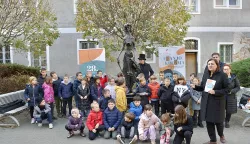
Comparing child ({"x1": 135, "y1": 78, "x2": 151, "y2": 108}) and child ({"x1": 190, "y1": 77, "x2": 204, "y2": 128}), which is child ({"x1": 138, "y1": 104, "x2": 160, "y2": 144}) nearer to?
child ({"x1": 135, "y1": 78, "x2": 151, "y2": 108})

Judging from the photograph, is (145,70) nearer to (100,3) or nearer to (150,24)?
(150,24)

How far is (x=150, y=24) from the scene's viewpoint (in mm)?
12727

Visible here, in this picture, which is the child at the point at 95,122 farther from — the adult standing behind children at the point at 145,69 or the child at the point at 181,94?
the adult standing behind children at the point at 145,69

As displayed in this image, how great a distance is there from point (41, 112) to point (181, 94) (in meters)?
4.18

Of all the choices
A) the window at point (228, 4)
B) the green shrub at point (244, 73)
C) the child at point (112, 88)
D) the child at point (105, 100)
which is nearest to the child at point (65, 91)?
the child at point (112, 88)

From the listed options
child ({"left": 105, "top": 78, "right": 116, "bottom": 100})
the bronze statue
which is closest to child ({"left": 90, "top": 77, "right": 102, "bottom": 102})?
child ({"left": 105, "top": 78, "right": 116, "bottom": 100})

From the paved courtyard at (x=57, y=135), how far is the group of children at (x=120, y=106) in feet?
0.77

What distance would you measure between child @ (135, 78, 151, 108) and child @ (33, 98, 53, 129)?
2698 millimetres

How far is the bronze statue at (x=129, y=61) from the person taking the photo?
8.12 m

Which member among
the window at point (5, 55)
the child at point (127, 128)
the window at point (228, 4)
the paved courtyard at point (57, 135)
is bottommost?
the paved courtyard at point (57, 135)

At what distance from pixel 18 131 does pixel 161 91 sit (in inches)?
166

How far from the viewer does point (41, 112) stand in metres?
7.98

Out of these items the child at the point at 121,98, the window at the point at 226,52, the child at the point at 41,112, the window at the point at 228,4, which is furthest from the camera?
the window at the point at 226,52

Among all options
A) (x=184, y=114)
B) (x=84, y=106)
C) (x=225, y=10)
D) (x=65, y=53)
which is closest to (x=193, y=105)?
(x=184, y=114)
